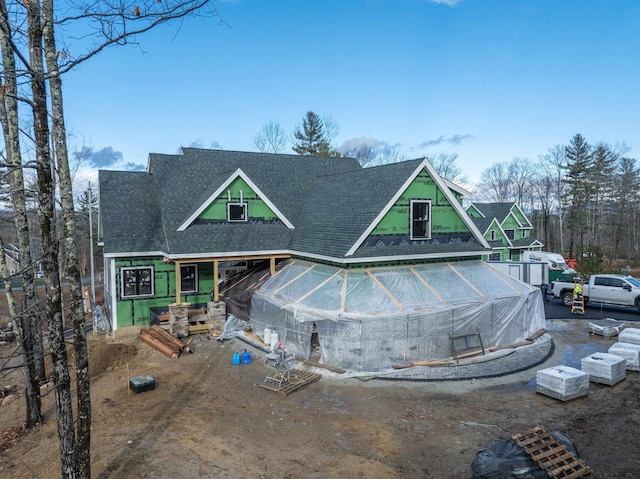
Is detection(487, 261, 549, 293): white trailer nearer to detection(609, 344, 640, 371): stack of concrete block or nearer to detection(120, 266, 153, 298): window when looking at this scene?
detection(609, 344, 640, 371): stack of concrete block

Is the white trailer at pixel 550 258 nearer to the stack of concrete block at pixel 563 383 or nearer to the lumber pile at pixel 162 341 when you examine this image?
the stack of concrete block at pixel 563 383

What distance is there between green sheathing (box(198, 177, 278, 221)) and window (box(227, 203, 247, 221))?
0.17 m

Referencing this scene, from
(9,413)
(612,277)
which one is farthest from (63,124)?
(612,277)

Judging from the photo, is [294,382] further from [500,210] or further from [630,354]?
[500,210]

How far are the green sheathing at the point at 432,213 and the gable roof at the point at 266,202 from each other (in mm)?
248

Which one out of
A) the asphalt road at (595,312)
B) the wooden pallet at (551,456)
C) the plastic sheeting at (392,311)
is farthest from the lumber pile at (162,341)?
the asphalt road at (595,312)

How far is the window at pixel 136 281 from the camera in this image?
17.1 m

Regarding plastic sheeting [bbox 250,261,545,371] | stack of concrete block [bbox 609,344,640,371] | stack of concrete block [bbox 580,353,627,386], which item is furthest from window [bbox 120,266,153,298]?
stack of concrete block [bbox 609,344,640,371]

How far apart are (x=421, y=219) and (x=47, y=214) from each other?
12714 millimetres

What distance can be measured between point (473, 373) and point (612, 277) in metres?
13.9

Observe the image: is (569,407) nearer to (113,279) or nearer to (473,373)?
(473,373)

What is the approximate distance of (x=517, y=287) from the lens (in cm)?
1605

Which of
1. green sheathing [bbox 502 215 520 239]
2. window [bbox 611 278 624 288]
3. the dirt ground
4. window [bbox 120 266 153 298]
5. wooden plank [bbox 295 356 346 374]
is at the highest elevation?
green sheathing [bbox 502 215 520 239]

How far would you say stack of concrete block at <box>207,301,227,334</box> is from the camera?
55.4 feet
